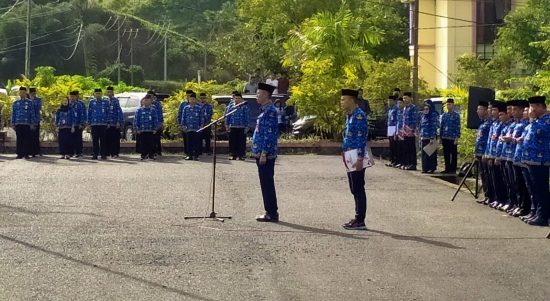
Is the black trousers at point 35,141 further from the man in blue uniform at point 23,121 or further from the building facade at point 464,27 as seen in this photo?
the building facade at point 464,27

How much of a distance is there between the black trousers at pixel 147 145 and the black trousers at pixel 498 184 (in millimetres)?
11478

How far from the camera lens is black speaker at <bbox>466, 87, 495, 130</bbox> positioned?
57.9 feet

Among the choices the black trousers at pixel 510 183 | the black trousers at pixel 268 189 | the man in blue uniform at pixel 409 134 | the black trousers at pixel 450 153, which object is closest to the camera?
the black trousers at pixel 268 189

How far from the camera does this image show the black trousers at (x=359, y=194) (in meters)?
13.1

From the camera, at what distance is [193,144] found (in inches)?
1001

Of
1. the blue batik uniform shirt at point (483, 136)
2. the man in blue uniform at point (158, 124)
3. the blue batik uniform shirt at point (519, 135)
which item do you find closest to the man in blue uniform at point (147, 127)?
the man in blue uniform at point (158, 124)

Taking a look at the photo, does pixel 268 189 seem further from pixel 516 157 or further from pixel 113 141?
pixel 113 141

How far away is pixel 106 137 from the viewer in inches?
1014

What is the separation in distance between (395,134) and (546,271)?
13.5 m

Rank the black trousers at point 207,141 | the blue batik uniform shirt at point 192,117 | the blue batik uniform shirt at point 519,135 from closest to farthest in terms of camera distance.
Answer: the blue batik uniform shirt at point 519,135
the blue batik uniform shirt at point 192,117
the black trousers at point 207,141

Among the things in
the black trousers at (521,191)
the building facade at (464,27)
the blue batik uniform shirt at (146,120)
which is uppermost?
the building facade at (464,27)

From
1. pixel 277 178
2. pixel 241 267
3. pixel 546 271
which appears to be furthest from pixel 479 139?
pixel 241 267

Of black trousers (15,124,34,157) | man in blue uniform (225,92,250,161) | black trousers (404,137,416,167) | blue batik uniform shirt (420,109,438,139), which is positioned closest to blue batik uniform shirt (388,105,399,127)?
black trousers (404,137,416,167)

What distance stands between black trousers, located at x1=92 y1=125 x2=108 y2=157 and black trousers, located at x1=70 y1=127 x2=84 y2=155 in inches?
17.0
